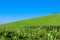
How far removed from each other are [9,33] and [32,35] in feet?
6.01

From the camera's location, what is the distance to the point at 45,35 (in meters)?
17.0

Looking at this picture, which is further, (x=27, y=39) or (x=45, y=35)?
(x=45, y=35)

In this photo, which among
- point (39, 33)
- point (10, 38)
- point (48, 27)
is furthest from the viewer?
point (48, 27)

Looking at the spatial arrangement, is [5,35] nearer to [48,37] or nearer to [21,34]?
[21,34]

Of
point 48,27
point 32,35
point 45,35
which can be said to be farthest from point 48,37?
point 48,27

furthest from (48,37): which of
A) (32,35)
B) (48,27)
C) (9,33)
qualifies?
(48,27)

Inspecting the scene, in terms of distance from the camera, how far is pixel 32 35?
16156mm

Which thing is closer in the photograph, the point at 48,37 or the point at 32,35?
the point at 32,35

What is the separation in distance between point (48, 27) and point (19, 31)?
10898 millimetres

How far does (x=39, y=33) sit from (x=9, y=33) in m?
2.52

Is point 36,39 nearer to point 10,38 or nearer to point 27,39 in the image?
point 27,39

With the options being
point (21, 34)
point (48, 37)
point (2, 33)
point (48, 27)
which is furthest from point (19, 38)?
point (48, 27)

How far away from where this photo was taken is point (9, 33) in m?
16.2

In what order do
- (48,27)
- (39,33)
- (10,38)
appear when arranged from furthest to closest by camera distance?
(48,27)
(39,33)
(10,38)
